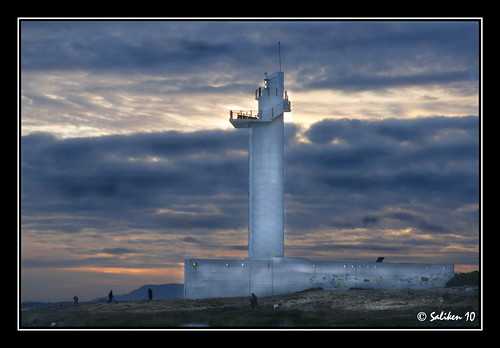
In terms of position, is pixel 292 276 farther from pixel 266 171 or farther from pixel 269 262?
pixel 266 171

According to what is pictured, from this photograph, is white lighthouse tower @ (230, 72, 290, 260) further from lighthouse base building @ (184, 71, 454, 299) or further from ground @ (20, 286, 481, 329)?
ground @ (20, 286, 481, 329)

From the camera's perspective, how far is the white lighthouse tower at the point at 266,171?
67625 millimetres

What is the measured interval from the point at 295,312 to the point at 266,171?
1738cm

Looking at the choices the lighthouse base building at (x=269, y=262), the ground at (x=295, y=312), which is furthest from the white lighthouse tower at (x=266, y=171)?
the ground at (x=295, y=312)

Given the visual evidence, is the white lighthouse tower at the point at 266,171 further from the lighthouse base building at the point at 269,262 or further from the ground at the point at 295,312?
the ground at the point at 295,312

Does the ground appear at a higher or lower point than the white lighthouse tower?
lower

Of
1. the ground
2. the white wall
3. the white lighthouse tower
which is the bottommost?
the ground

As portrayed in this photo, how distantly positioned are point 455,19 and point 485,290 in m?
14.1

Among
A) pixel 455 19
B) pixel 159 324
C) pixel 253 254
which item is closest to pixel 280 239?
pixel 253 254

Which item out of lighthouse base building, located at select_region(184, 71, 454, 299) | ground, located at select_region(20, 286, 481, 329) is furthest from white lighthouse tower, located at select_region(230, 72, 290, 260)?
ground, located at select_region(20, 286, 481, 329)

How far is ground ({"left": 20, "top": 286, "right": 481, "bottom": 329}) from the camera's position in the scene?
4862 cm

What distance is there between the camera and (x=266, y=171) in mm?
68125

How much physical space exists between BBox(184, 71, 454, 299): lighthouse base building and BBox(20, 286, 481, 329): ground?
1887 mm

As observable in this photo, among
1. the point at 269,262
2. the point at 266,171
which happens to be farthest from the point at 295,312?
the point at 266,171
